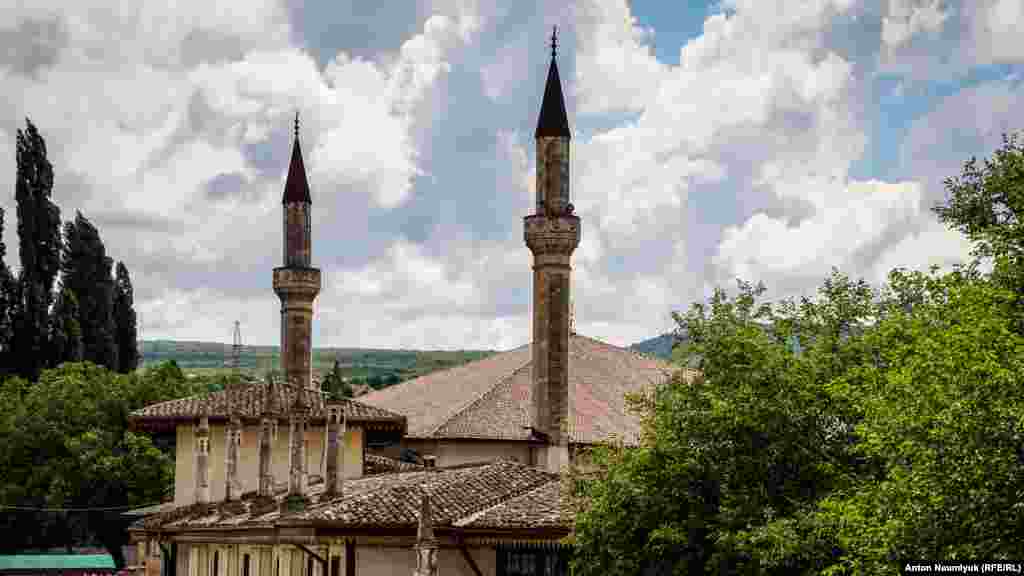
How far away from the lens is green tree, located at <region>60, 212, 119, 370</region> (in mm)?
69000

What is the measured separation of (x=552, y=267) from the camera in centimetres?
4191

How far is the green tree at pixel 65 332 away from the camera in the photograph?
66625 millimetres

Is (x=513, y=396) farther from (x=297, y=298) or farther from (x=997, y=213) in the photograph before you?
(x=997, y=213)

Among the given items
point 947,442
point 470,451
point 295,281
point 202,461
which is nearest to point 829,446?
point 947,442

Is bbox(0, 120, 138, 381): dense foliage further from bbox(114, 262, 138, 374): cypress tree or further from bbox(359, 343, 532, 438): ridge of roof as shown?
bbox(359, 343, 532, 438): ridge of roof

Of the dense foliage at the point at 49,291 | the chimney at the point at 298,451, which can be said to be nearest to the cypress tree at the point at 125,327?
the dense foliage at the point at 49,291

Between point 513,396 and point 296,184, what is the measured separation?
425 inches

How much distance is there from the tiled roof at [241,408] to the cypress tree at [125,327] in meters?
30.7

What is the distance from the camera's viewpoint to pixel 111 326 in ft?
230

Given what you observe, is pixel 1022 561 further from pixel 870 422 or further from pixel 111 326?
pixel 111 326

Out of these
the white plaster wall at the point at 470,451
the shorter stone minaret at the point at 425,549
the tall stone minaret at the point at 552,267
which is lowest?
the shorter stone minaret at the point at 425,549

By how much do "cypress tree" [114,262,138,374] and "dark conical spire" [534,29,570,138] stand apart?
115 ft

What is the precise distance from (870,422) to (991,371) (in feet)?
9.92

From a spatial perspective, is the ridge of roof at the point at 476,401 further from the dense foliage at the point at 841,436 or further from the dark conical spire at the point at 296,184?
the dense foliage at the point at 841,436
